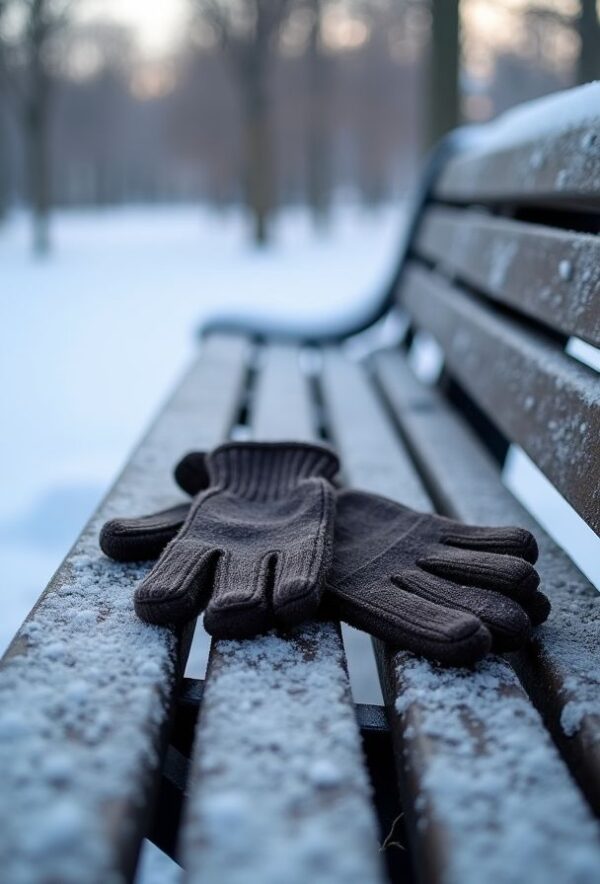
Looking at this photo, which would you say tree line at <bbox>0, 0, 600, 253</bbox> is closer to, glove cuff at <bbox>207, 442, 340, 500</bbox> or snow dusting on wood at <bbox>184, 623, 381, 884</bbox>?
glove cuff at <bbox>207, 442, 340, 500</bbox>

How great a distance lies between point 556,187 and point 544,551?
28.3 inches

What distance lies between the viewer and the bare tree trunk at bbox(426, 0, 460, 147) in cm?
499

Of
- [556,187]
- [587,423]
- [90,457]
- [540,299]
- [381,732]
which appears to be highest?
[556,187]

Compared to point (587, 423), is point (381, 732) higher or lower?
lower

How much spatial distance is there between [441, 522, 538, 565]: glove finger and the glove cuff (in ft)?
1.07

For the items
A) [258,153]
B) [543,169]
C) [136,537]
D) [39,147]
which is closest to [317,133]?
[258,153]

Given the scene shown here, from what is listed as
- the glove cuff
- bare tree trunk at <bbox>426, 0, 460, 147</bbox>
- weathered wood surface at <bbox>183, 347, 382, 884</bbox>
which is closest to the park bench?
weathered wood surface at <bbox>183, 347, 382, 884</bbox>

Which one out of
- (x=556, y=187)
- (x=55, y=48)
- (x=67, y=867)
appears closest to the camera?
(x=67, y=867)

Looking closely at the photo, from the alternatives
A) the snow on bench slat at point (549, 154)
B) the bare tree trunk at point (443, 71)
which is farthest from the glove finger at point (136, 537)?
the bare tree trunk at point (443, 71)

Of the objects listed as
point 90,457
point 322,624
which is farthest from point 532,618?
point 90,457

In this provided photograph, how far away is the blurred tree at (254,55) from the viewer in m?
12.5

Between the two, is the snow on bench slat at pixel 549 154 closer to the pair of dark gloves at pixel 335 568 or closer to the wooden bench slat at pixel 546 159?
the wooden bench slat at pixel 546 159

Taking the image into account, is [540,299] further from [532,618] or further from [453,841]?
[453,841]

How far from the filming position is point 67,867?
0.66m
